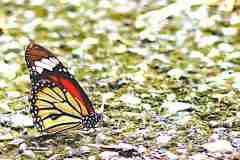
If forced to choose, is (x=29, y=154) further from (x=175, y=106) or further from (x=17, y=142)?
(x=175, y=106)

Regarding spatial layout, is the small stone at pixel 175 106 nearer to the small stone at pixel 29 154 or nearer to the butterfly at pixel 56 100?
the butterfly at pixel 56 100

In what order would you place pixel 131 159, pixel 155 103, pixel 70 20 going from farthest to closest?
pixel 70 20 < pixel 155 103 < pixel 131 159

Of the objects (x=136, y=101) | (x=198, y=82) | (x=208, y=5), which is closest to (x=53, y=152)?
(x=136, y=101)

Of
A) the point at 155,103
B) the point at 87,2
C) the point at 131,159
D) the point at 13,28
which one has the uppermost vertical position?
the point at 87,2

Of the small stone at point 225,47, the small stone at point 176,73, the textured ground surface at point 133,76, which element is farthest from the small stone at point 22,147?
the small stone at point 225,47

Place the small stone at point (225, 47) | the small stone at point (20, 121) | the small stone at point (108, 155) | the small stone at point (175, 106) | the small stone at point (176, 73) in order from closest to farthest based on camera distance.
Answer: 1. the small stone at point (108, 155)
2. the small stone at point (20, 121)
3. the small stone at point (175, 106)
4. the small stone at point (176, 73)
5. the small stone at point (225, 47)

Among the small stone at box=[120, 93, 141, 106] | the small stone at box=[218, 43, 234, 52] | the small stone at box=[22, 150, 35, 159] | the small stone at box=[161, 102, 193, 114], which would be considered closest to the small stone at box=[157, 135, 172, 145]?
the small stone at box=[161, 102, 193, 114]

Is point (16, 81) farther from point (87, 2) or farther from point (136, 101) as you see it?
point (87, 2)
